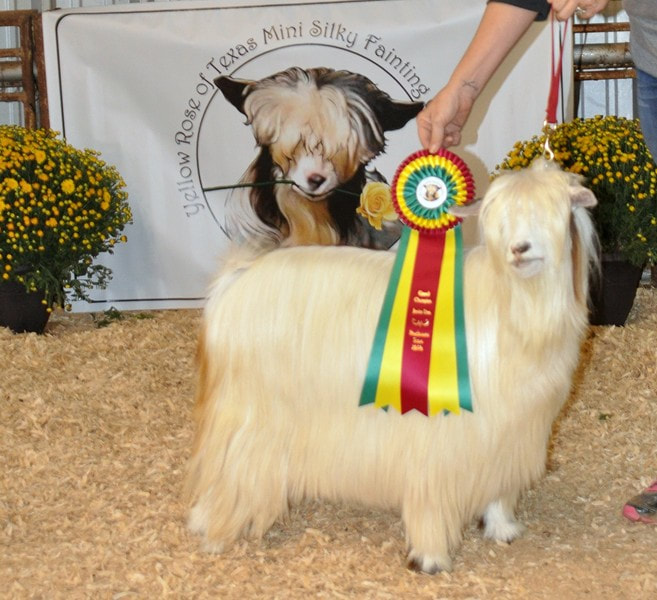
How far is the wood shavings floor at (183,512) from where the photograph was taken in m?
2.64

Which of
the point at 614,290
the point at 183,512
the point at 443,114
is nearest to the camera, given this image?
the point at 443,114

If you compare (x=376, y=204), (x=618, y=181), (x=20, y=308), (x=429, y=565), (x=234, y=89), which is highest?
(x=234, y=89)

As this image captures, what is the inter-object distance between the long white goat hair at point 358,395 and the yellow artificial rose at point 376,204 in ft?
9.53

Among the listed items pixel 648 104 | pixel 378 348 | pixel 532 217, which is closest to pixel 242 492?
pixel 378 348

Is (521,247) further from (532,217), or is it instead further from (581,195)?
(581,195)

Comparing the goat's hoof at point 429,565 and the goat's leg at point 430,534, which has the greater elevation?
the goat's leg at point 430,534

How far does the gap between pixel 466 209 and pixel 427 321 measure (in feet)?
1.06

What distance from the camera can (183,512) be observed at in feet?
10.3

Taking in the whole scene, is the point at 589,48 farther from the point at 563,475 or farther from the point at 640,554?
the point at 640,554

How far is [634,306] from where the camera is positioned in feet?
17.9

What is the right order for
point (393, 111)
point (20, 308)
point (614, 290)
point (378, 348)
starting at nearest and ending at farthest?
1. point (378, 348)
2. point (614, 290)
3. point (20, 308)
4. point (393, 111)

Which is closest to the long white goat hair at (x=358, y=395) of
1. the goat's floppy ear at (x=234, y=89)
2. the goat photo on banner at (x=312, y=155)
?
the goat photo on banner at (x=312, y=155)

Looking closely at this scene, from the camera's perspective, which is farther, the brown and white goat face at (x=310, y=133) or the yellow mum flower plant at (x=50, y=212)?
the brown and white goat face at (x=310, y=133)

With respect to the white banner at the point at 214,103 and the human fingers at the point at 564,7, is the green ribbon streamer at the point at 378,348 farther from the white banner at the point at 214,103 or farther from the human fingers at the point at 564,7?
the white banner at the point at 214,103
